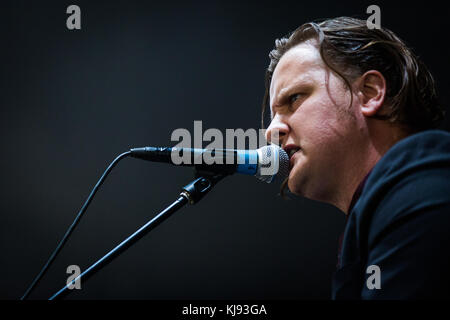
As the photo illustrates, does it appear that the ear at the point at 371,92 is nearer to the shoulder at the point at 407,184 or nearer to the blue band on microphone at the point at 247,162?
the shoulder at the point at 407,184

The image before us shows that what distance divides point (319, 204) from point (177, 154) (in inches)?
61.4

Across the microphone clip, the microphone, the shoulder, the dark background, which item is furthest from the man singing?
the dark background

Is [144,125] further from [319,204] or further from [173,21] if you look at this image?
[319,204]

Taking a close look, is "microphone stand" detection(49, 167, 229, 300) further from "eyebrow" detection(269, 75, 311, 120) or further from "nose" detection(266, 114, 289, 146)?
"eyebrow" detection(269, 75, 311, 120)

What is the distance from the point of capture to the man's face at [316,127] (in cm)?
101

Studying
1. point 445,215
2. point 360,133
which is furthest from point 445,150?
point 360,133

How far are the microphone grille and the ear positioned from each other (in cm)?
35

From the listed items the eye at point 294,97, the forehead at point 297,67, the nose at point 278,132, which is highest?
the forehead at point 297,67

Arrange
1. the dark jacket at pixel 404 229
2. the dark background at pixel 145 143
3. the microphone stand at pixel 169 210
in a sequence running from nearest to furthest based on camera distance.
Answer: the dark jacket at pixel 404 229, the microphone stand at pixel 169 210, the dark background at pixel 145 143

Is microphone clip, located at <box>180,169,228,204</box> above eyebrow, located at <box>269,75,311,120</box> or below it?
below

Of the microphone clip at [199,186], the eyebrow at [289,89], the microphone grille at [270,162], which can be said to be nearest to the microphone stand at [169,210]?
the microphone clip at [199,186]

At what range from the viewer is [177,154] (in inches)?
37.6

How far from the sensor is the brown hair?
1.04 metres
